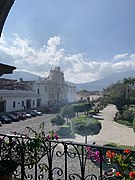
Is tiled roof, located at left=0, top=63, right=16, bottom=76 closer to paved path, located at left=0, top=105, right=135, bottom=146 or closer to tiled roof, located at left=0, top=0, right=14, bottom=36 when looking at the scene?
tiled roof, located at left=0, top=0, right=14, bottom=36

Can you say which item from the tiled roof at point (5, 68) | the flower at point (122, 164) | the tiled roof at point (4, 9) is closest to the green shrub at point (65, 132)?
the tiled roof at point (5, 68)

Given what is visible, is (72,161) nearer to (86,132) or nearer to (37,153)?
(86,132)

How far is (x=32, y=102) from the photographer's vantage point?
1384 inches

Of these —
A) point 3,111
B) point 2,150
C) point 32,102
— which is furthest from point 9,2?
point 32,102

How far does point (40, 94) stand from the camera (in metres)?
37.8

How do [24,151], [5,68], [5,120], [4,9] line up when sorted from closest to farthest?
[4,9] < [5,68] < [24,151] < [5,120]

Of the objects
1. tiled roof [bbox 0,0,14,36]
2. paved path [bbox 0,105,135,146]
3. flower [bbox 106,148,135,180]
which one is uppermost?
tiled roof [bbox 0,0,14,36]

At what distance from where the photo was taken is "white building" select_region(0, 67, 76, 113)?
2881 centimetres

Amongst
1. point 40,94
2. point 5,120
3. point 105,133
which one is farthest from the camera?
point 40,94

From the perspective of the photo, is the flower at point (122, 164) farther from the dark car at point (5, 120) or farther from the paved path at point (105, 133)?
the dark car at point (5, 120)

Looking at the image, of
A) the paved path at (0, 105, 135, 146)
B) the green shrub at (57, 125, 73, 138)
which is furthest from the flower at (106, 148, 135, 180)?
the green shrub at (57, 125, 73, 138)

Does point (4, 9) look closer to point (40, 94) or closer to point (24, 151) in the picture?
point (24, 151)

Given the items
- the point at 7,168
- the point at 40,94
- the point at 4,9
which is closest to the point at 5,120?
the point at 40,94

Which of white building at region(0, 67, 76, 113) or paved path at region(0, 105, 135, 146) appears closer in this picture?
paved path at region(0, 105, 135, 146)
